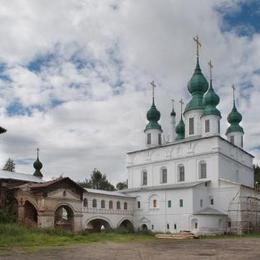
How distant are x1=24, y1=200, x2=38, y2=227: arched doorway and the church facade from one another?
0.09 m

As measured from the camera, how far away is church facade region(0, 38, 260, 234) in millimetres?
40219

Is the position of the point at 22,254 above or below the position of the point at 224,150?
below

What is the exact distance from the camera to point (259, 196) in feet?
165

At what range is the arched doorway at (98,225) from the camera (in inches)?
1900

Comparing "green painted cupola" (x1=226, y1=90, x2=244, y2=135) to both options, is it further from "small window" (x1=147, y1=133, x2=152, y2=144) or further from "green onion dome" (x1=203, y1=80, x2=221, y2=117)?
"small window" (x1=147, y1=133, x2=152, y2=144)

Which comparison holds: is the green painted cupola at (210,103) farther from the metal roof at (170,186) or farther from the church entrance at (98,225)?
the church entrance at (98,225)

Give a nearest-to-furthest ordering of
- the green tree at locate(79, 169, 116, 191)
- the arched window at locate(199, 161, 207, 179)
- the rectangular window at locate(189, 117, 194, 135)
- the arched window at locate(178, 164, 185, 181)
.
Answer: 1. the arched window at locate(199, 161, 207, 179)
2. the arched window at locate(178, 164, 185, 181)
3. the rectangular window at locate(189, 117, 194, 135)
4. the green tree at locate(79, 169, 116, 191)

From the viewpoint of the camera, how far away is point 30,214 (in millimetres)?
38969

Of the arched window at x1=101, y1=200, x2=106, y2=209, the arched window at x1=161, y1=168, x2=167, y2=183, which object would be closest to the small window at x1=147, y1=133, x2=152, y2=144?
the arched window at x1=161, y1=168, x2=167, y2=183

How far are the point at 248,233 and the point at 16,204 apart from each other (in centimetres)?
2297

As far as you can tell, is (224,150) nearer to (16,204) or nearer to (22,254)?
(16,204)

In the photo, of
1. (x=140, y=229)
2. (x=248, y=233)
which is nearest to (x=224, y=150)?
(x=248, y=233)

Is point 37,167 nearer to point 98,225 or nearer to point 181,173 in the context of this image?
point 98,225

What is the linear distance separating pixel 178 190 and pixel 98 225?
10.5 metres
